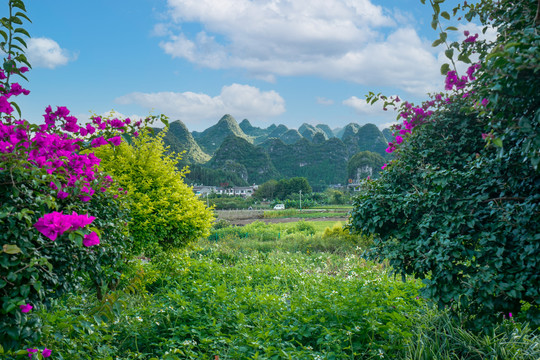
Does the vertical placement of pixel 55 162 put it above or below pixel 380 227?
above

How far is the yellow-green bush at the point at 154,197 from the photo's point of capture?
5375mm

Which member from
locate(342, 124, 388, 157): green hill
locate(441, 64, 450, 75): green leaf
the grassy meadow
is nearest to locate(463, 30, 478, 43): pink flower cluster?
locate(441, 64, 450, 75): green leaf

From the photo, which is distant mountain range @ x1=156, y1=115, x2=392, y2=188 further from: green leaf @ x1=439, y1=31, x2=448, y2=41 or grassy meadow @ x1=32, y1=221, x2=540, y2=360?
green leaf @ x1=439, y1=31, x2=448, y2=41

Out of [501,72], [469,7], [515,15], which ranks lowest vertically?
[501,72]

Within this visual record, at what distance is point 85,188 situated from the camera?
2760 millimetres

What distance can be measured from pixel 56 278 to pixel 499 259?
3060 mm

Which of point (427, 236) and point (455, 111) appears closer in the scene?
point (427, 236)

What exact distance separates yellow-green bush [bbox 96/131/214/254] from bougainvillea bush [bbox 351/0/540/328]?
3.12 meters

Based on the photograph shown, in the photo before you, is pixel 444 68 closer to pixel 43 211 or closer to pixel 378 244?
pixel 378 244

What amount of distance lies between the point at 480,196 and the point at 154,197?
4.56 meters

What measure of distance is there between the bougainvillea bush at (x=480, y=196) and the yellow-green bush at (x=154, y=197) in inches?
123

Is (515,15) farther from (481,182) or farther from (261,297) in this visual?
(261,297)

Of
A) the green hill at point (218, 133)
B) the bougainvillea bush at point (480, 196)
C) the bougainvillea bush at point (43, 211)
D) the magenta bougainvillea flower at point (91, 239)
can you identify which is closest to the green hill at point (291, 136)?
the green hill at point (218, 133)

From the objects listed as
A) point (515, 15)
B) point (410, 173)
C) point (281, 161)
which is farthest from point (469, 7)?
point (281, 161)
